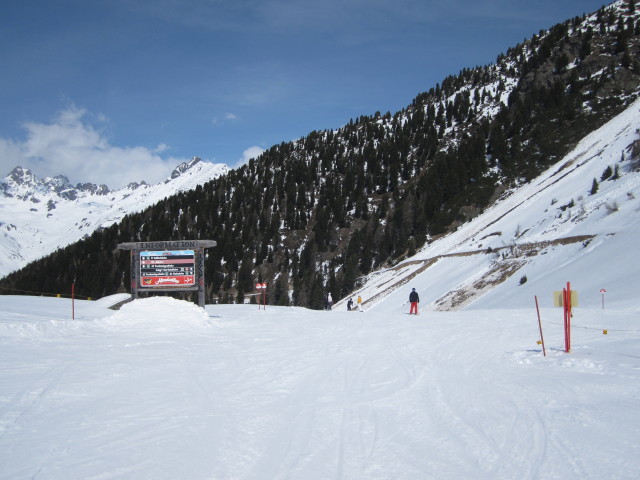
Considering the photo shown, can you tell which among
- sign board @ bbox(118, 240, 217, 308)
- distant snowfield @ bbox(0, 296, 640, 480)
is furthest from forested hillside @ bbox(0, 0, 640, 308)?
distant snowfield @ bbox(0, 296, 640, 480)

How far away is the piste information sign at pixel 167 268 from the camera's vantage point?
2312 cm

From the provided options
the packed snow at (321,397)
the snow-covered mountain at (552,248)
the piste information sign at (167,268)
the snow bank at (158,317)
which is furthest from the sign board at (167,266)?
the snow-covered mountain at (552,248)

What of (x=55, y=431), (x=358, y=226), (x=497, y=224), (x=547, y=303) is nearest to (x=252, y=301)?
(x=358, y=226)

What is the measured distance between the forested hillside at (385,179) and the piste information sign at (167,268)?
4203 centimetres

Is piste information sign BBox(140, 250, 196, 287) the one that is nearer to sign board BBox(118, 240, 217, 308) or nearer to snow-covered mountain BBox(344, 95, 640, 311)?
sign board BBox(118, 240, 217, 308)

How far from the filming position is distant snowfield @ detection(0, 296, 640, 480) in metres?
4.71

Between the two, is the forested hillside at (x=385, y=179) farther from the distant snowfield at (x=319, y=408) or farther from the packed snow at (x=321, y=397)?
the distant snowfield at (x=319, y=408)

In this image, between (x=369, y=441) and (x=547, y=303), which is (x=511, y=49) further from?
(x=369, y=441)

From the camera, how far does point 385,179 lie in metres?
95.4

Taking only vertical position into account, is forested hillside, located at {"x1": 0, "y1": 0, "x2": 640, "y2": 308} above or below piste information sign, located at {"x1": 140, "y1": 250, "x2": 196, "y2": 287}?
above

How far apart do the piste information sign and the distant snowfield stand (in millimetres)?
9950

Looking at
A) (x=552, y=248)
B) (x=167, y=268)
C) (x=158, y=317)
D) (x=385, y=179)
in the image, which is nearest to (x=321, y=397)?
(x=158, y=317)

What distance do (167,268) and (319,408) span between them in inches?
718

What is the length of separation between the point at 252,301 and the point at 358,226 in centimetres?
2705
